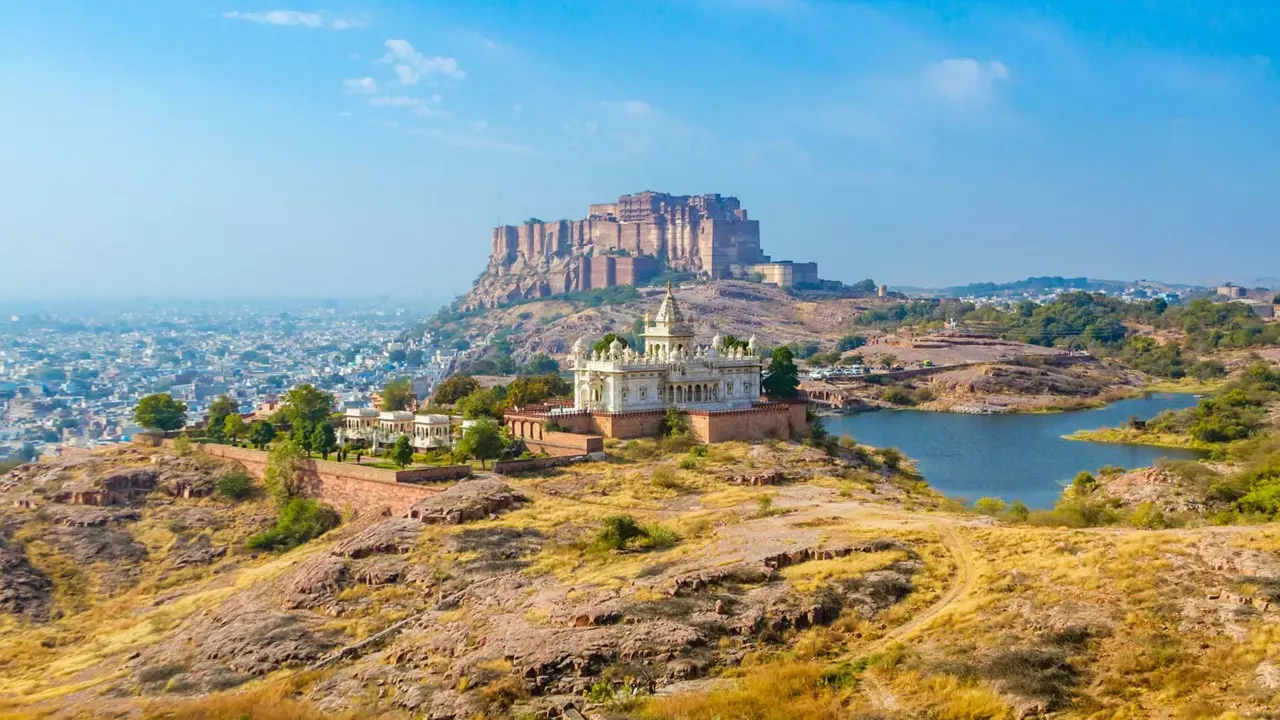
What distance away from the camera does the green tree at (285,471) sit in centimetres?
3938

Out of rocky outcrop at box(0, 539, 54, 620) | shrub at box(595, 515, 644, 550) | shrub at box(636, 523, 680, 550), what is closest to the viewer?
shrub at box(595, 515, 644, 550)

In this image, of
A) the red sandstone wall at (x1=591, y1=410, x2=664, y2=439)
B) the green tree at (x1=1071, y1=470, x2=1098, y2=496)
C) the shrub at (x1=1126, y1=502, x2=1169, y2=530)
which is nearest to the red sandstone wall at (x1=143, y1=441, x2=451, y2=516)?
the red sandstone wall at (x1=591, y1=410, x2=664, y2=439)

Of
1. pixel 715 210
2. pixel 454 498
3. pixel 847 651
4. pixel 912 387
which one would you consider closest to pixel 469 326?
pixel 715 210

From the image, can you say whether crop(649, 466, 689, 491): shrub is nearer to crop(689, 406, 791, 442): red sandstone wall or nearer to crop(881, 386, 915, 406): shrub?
crop(689, 406, 791, 442): red sandstone wall

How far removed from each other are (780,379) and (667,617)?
2839cm

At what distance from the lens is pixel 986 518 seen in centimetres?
2906

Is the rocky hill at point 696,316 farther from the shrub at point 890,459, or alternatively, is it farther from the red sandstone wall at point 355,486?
the red sandstone wall at point 355,486

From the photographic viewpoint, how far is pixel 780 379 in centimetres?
4847

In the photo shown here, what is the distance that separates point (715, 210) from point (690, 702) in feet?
444

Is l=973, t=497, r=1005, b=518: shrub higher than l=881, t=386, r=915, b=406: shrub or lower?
higher

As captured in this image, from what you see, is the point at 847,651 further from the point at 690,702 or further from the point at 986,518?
the point at 986,518

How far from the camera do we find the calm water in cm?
5041

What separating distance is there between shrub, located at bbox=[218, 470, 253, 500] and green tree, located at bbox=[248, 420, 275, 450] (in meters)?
2.55

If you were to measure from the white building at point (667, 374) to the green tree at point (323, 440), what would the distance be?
28.2 feet
